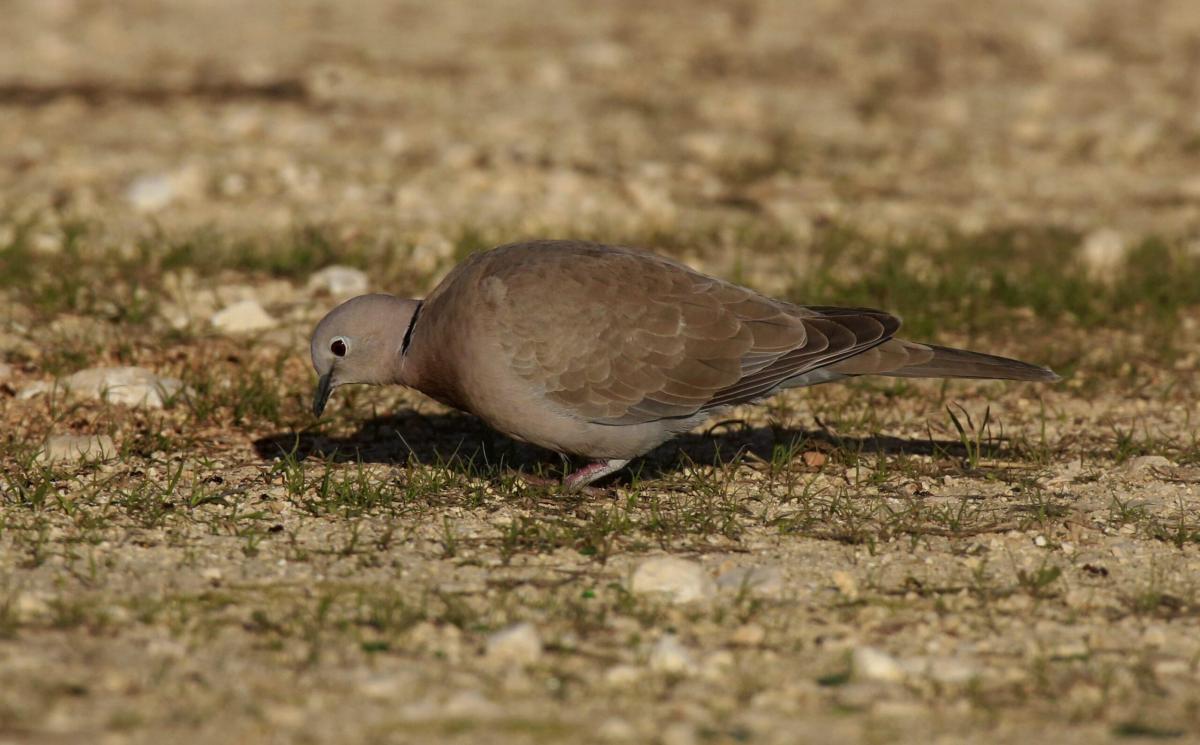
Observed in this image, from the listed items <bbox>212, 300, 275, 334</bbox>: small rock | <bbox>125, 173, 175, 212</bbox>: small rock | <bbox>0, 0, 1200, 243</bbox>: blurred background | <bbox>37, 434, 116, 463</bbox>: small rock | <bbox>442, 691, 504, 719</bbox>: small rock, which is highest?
<bbox>0, 0, 1200, 243</bbox>: blurred background

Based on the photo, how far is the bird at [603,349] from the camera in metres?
5.19

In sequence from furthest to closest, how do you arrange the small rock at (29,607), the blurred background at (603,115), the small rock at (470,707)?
1. the blurred background at (603,115)
2. the small rock at (29,607)
3. the small rock at (470,707)

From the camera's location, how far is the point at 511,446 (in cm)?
600

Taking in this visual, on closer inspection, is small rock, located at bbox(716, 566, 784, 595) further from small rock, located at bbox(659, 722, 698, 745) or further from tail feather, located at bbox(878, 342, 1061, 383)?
tail feather, located at bbox(878, 342, 1061, 383)

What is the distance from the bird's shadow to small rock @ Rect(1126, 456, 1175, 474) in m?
0.47

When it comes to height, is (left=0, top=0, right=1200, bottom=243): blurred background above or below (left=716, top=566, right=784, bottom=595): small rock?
above

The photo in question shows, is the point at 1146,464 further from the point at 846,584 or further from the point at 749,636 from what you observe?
the point at 749,636

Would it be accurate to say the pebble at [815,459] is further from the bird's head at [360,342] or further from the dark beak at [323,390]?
the dark beak at [323,390]

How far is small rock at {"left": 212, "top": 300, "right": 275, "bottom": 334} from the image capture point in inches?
271

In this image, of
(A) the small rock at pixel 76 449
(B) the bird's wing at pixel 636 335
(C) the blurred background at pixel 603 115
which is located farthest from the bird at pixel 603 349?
(C) the blurred background at pixel 603 115

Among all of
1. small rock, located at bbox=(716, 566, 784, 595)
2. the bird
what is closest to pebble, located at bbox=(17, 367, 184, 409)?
the bird

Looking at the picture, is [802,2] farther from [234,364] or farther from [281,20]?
[234,364]

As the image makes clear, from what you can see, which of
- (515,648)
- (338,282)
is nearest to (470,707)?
(515,648)

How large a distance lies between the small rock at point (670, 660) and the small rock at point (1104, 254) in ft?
16.0
